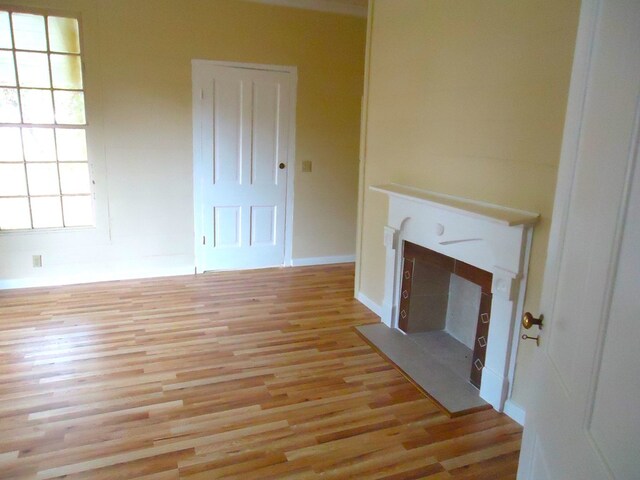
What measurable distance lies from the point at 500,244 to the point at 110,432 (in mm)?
2237

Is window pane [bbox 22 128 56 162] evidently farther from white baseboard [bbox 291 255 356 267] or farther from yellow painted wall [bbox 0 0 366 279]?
white baseboard [bbox 291 255 356 267]

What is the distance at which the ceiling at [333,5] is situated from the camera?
16.5 ft

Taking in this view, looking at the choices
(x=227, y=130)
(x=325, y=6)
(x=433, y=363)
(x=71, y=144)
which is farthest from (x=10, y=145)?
(x=433, y=363)

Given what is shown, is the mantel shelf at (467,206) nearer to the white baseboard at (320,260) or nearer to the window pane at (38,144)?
the white baseboard at (320,260)

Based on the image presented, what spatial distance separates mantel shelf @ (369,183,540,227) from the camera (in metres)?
2.52

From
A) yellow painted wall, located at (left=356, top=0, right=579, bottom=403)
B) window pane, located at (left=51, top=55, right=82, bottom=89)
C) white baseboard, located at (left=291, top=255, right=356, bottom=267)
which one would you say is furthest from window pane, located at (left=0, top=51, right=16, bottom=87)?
white baseboard, located at (left=291, top=255, right=356, bottom=267)

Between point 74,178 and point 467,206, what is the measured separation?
3.58m

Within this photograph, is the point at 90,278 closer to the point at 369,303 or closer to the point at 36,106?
the point at 36,106

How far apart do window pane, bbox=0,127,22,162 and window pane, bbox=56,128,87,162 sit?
0.31 meters

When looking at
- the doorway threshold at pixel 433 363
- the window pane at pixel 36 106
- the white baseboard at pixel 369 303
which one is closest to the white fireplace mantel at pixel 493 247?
the doorway threshold at pixel 433 363

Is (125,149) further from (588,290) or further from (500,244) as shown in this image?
(588,290)

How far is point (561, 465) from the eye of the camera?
1052mm

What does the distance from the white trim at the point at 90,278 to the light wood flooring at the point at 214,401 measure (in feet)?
1.06

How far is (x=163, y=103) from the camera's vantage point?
480 centimetres
